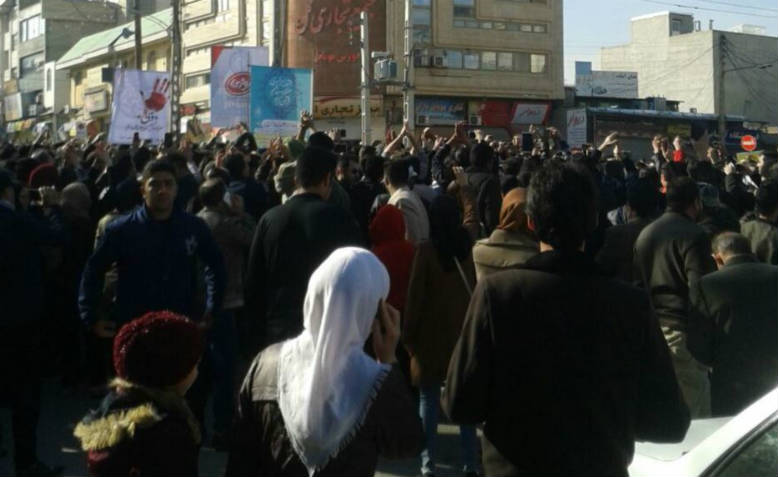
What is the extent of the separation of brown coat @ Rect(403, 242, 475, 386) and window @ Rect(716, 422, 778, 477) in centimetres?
282

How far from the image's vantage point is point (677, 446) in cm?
410

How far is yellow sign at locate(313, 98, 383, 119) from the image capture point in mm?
46531

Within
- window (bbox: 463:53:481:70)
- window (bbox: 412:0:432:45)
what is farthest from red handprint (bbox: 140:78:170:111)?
window (bbox: 463:53:481:70)

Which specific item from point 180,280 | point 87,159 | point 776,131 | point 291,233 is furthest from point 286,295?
point 776,131

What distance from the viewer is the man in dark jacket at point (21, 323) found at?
6094 mm

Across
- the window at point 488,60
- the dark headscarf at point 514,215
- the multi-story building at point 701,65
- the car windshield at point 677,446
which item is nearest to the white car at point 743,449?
the car windshield at point 677,446

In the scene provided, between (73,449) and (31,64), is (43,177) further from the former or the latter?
(31,64)

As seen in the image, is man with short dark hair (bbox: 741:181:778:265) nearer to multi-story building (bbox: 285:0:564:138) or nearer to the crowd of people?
the crowd of people

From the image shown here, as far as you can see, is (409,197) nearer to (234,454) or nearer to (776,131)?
(234,454)

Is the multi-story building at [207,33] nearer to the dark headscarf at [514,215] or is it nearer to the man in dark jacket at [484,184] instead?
the man in dark jacket at [484,184]

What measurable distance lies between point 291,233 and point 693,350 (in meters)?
2.13

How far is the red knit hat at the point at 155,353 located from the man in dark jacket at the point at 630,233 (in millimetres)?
4153

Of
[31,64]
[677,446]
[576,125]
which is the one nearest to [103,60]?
[31,64]

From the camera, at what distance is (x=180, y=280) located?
5797 millimetres
